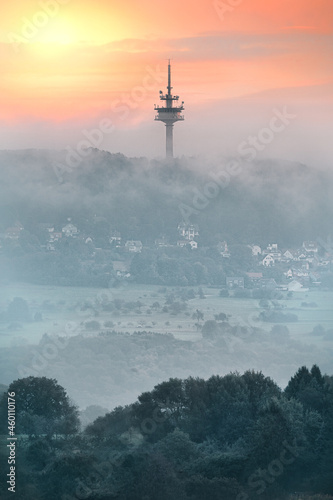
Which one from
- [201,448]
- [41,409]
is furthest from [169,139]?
[201,448]

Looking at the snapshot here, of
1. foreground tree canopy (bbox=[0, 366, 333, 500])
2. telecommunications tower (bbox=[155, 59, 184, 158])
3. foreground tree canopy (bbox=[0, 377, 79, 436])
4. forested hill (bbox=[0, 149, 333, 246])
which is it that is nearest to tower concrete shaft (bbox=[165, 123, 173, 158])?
telecommunications tower (bbox=[155, 59, 184, 158])

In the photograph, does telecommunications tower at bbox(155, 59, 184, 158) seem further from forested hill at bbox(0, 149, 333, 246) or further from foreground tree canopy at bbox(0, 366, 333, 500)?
foreground tree canopy at bbox(0, 366, 333, 500)

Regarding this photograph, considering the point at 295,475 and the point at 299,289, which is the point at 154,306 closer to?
the point at 299,289

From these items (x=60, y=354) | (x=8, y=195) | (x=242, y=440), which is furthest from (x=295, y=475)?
(x=8, y=195)

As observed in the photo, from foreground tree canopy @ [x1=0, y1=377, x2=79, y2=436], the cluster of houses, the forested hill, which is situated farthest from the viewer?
the forested hill

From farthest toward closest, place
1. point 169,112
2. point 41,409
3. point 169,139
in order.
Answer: point 169,139, point 169,112, point 41,409

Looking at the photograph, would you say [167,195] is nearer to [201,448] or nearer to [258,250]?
[258,250]
